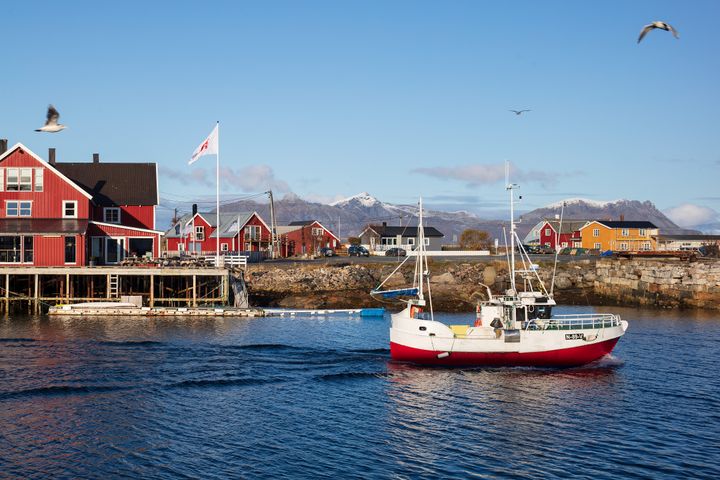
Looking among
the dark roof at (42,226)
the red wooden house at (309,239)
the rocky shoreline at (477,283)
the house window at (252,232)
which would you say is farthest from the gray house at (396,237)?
the dark roof at (42,226)

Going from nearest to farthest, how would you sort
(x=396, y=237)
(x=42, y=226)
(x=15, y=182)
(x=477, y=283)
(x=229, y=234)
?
(x=42, y=226) < (x=15, y=182) < (x=477, y=283) < (x=229, y=234) < (x=396, y=237)

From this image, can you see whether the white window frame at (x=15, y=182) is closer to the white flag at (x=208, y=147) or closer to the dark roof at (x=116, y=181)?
the dark roof at (x=116, y=181)

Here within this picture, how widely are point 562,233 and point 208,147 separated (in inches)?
3335

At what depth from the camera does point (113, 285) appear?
2472 inches

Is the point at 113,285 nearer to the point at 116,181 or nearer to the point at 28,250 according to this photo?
the point at 28,250

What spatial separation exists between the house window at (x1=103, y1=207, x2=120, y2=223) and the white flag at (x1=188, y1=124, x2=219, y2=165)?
1247cm

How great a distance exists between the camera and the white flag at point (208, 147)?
59.4 meters

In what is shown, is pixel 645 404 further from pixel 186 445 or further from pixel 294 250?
pixel 294 250

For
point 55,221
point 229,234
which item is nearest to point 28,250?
point 55,221

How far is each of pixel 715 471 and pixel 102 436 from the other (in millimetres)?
20698

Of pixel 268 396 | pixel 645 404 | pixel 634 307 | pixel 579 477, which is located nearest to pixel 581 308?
pixel 634 307

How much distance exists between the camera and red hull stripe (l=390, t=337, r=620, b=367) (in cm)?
3900

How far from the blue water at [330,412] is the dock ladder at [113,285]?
13859mm

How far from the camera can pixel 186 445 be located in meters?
26.1
